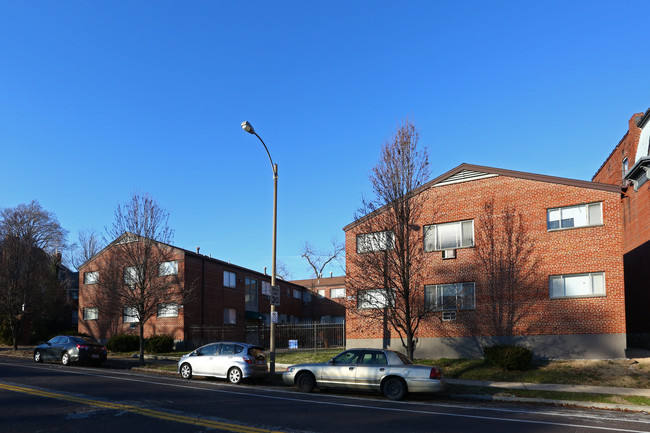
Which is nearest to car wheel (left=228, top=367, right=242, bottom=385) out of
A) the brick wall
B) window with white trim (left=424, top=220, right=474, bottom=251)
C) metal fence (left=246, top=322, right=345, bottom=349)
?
the brick wall

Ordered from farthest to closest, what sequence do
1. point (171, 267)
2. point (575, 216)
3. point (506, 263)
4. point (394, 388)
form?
point (171, 267) → point (506, 263) → point (575, 216) → point (394, 388)

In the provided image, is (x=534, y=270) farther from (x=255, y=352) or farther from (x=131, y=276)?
(x=131, y=276)

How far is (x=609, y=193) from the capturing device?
68.3 ft

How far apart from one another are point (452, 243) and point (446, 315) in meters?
3.33

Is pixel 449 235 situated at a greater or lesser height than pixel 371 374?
greater

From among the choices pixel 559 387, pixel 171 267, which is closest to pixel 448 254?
pixel 559 387

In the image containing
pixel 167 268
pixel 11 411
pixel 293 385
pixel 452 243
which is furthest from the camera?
pixel 167 268

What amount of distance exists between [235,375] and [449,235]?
11.9 m

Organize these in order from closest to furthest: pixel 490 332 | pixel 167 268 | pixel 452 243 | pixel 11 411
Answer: pixel 11 411
pixel 490 332
pixel 452 243
pixel 167 268

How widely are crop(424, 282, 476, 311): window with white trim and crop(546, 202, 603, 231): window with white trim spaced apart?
4.39 m

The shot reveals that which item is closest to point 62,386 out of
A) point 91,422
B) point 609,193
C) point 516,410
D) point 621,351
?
point 91,422

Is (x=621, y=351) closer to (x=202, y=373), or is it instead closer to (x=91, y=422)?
(x=202, y=373)

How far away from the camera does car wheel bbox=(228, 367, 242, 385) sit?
680 inches

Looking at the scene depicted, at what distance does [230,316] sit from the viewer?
3791 cm
